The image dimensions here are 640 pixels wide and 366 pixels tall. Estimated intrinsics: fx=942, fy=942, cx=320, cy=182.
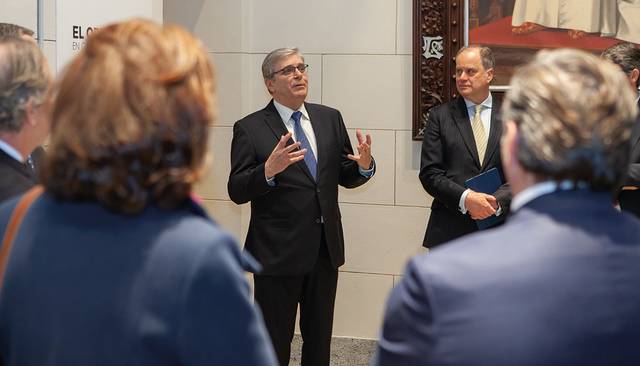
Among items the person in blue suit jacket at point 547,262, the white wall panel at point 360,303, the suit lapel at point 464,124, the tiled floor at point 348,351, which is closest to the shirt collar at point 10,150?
the person in blue suit jacket at point 547,262

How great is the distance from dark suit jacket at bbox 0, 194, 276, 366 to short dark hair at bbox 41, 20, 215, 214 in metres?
0.05

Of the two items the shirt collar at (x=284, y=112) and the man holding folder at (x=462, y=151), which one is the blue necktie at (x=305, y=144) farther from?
the man holding folder at (x=462, y=151)

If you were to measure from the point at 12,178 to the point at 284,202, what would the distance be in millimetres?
2316

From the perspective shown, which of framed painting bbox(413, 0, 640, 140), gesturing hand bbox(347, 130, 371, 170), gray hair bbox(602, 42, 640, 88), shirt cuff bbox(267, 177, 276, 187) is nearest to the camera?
shirt cuff bbox(267, 177, 276, 187)

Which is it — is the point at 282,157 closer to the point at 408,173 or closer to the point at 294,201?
the point at 294,201

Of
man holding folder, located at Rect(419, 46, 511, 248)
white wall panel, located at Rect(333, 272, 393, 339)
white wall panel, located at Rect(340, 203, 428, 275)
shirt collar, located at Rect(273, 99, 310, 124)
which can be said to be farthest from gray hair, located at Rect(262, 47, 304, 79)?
white wall panel, located at Rect(333, 272, 393, 339)

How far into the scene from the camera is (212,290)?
1.51m

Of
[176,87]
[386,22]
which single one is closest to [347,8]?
[386,22]

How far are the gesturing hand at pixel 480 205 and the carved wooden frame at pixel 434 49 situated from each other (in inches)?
50.6

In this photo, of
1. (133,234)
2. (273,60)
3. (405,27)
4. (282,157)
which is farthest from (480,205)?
(133,234)

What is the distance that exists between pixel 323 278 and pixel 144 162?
10.8 feet

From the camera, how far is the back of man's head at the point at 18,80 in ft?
7.99

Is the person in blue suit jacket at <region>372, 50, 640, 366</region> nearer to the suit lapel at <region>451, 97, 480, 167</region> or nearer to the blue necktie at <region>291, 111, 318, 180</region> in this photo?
the blue necktie at <region>291, 111, 318, 180</region>

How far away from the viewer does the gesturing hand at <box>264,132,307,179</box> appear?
434 centimetres
